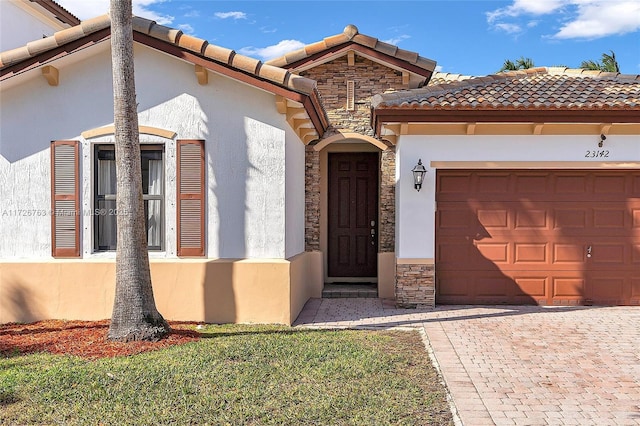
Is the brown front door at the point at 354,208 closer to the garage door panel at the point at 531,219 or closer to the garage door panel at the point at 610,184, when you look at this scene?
the garage door panel at the point at 531,219

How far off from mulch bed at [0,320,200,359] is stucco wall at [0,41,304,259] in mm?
1193

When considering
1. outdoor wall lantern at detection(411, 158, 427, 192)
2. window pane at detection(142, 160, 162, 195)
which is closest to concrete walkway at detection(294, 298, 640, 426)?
outdoor wall lantern at detection(411, 158, 427, 192)

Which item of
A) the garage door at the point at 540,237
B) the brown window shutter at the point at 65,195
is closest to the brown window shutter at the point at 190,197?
the brown window shutter at the point at 65,195

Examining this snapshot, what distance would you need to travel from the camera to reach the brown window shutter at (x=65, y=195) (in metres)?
8.76

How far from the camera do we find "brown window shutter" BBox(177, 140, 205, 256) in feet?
28.3

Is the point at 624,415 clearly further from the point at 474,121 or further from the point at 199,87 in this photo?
the point at 199,87

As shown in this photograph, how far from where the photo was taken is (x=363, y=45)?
11484 millimetres

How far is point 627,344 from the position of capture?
734 centimetres

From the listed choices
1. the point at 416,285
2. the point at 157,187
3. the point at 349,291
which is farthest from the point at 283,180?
the point at 349,291

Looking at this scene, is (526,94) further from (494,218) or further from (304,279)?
(304,279)

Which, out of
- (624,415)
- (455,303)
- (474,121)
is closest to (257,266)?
(455,303)

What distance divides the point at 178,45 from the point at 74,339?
4499 millimetres

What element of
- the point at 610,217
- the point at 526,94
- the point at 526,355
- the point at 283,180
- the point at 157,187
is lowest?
the point at 526,355

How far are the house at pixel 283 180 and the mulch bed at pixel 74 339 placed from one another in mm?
436
